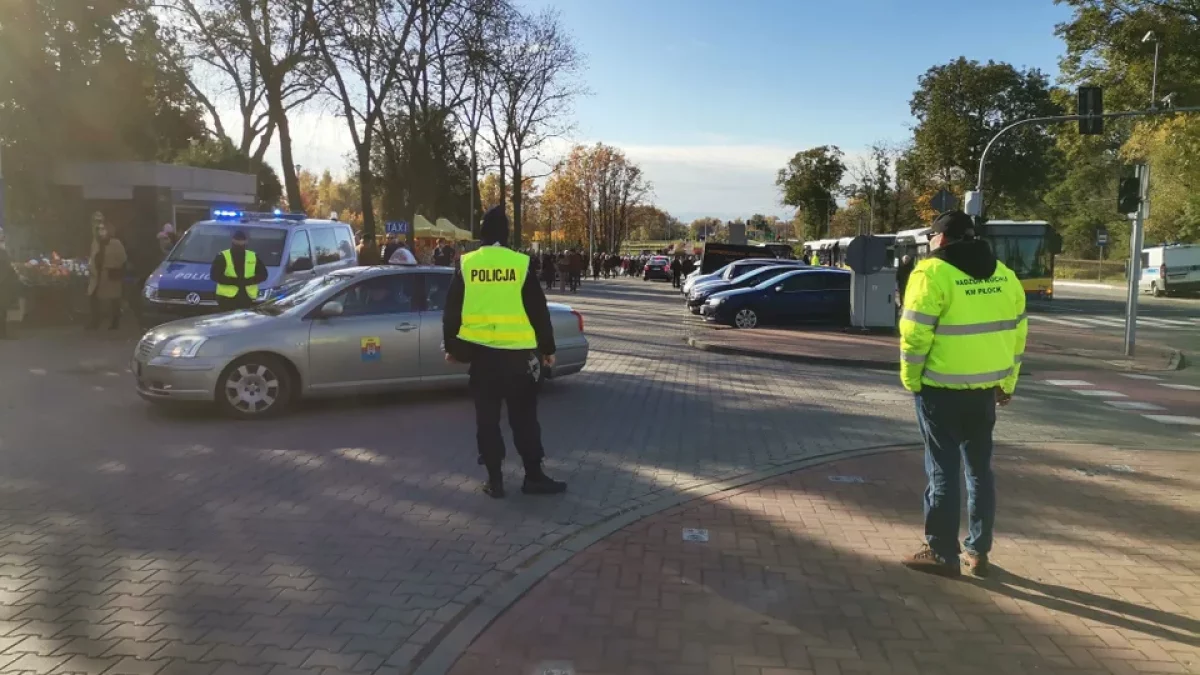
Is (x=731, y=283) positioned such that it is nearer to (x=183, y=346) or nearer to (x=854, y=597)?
(x=183, y=346)

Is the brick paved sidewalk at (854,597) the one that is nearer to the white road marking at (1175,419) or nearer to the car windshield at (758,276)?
the white road marking at (1175,419)

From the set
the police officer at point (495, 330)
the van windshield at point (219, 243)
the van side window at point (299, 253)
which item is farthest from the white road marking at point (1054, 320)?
the police officer at point (495, 330)

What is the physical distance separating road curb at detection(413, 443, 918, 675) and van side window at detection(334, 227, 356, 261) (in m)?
11.0

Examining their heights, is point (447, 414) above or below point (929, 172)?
below

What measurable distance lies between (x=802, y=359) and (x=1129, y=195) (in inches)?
261

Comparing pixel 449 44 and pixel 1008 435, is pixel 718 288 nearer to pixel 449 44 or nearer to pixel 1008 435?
pixel 449 44

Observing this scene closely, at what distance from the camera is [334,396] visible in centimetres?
930

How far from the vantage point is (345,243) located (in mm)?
16625

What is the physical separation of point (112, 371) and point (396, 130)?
34516 millimetres

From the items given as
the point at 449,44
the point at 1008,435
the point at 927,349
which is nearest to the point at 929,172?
the point at 449,44

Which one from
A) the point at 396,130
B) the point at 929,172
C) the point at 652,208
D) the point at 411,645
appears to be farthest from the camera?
the point at 652,208

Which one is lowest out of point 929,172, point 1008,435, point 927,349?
point 1008,435

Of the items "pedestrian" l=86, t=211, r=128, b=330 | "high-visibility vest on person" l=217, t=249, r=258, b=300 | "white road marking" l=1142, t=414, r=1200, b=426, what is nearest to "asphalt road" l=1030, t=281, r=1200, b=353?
"white road marking" l=1142, t=414, r=1200, b=426

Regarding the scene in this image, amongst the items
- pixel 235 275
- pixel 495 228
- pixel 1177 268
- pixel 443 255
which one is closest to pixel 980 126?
pixel 1177 268
